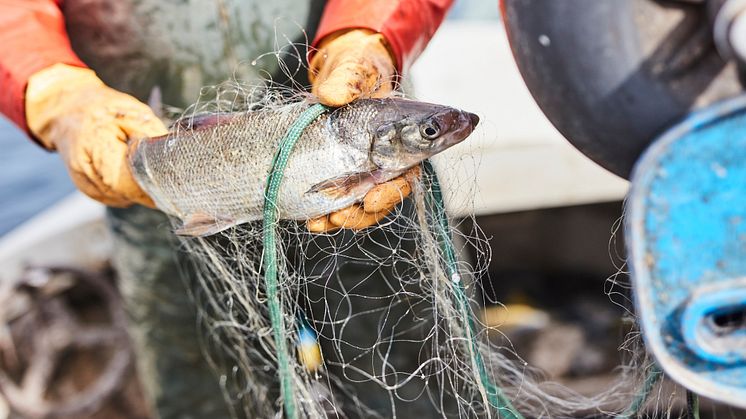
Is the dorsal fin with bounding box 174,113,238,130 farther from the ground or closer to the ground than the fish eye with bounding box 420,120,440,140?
closer to the ground

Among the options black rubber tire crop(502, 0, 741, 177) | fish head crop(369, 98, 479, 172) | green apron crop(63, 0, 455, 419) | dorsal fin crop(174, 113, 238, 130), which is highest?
black rubber tire crop(502, 0, 741, 177)

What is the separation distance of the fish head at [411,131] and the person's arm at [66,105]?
1.97ft

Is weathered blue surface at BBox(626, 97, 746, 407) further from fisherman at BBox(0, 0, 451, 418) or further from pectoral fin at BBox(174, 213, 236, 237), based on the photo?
pectoral fin at BBox(174, 213, 236, 237)

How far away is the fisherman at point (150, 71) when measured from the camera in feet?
5.20

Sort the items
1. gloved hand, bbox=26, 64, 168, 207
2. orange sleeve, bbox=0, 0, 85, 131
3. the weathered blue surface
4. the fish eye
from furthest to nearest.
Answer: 1. orange sleeve, bbox=0, 0, 85, 131
2. gloved hand, bbox=26, 64, 168, 207
3. the fish eye
4. the weathered blue surface

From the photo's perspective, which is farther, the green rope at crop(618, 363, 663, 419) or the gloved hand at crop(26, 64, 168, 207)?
the gloved hand at crop(26, 64, 168, 207)

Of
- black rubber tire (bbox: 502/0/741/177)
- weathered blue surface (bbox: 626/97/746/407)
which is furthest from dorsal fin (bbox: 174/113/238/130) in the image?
weathered blue surface (bbox: 626/97/746/407)

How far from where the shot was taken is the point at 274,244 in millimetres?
1177

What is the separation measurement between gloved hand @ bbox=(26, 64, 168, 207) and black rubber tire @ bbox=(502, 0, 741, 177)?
0.96 meters

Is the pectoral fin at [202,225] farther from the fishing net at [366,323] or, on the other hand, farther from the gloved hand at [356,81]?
the gloved hand at [356,81]

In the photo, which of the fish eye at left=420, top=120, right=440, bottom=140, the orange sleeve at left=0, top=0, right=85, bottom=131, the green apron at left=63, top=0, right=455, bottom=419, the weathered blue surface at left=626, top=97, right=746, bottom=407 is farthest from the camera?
the green apron at left=63, top=0, right=455, bottom=419

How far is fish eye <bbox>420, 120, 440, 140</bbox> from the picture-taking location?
1244 mm

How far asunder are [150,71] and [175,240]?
463 millimetres

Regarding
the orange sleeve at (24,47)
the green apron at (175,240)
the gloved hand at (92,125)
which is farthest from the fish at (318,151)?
the orange sleeve at (24,47)
